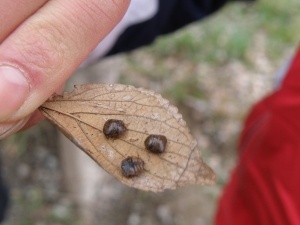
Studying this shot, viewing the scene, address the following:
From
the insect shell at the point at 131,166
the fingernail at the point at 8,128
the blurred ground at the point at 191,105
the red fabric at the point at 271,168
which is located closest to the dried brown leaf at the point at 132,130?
the insect shell at the point at 131,166

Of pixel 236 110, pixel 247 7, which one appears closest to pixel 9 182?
pixel 236 110

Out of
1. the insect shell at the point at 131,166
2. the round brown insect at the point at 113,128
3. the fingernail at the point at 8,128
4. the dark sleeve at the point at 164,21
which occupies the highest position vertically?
the dark sleeve at the point at 164,21

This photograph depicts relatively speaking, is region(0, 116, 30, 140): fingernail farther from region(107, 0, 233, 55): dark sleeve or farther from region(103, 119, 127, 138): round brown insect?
region(107, 0, 233, 55): dark sleeve

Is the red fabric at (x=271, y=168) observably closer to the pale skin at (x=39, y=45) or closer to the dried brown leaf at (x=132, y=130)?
the dried brown leaf at (x=132, y=130)

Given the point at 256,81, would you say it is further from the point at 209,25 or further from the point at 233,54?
the point at 209,25

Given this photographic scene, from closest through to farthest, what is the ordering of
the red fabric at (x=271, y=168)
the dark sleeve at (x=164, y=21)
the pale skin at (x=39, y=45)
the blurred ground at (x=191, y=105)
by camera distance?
1. the pale skin at (x=39, y=45)
2. the red fabric at (x=271, y=168)
3. the dark sleeve at (x=164, y=21)
4. the blurred ground at (x=191, y=105)

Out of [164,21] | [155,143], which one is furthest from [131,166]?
[164,21]

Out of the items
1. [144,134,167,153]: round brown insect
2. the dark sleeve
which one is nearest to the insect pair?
[144,134,167,153]: round brown insect

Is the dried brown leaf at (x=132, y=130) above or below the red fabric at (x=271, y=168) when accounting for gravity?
below
